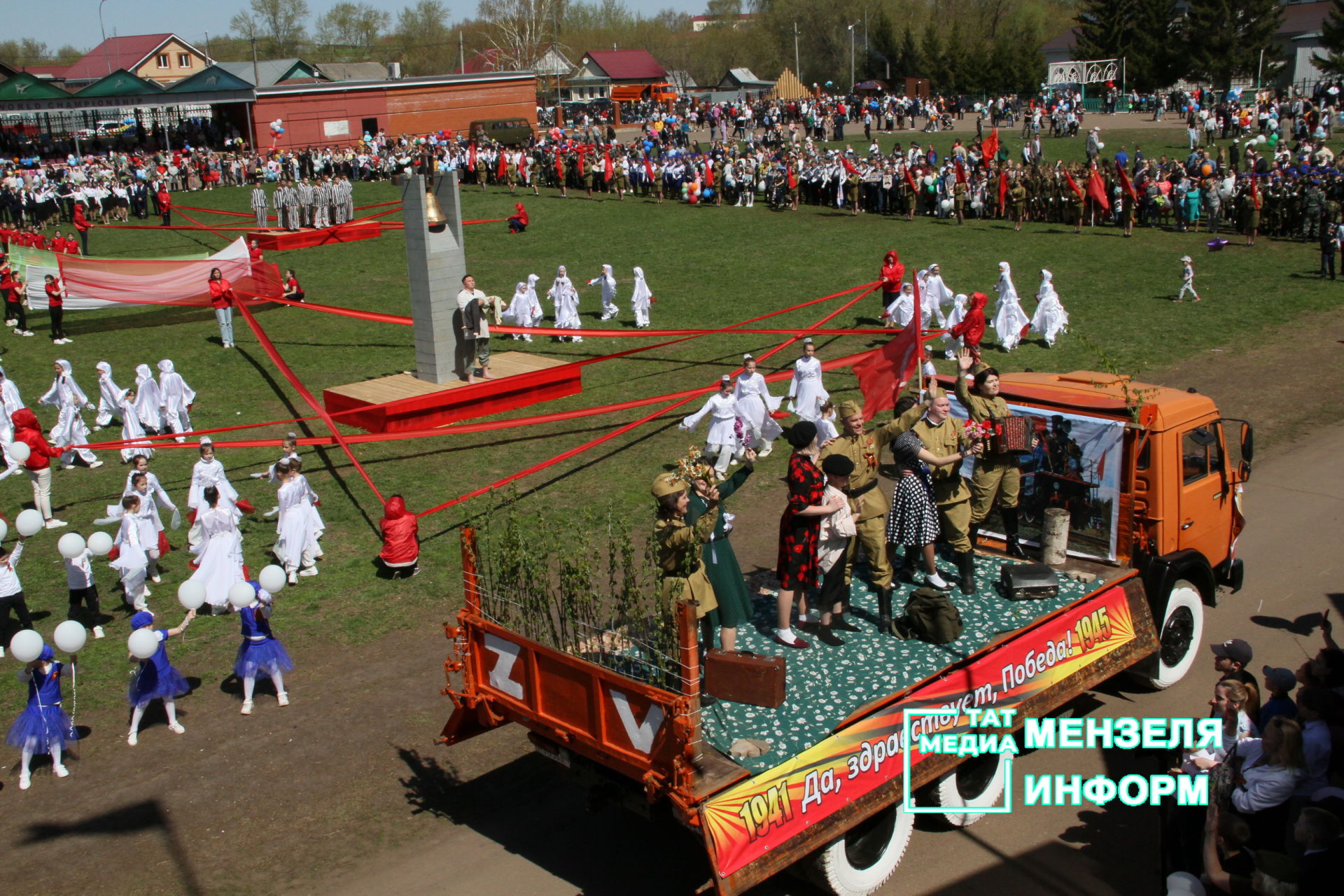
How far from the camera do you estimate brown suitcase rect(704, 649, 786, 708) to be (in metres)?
6.36

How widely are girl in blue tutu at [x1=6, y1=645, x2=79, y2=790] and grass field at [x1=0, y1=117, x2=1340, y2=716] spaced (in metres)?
1.23

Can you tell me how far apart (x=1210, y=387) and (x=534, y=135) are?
38.4m

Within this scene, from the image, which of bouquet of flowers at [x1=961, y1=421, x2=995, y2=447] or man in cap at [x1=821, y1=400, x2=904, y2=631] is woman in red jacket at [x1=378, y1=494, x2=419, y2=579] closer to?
man in cap at [x1=821, y1=400, x2=904, y2=631]

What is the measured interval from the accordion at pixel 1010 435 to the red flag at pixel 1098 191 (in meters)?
23.0

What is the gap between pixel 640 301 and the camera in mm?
23203

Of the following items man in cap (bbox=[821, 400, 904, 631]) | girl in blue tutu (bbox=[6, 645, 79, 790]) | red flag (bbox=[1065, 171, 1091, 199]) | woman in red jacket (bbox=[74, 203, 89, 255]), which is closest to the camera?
man in cap (bbox=[821, 400, 904, 631])

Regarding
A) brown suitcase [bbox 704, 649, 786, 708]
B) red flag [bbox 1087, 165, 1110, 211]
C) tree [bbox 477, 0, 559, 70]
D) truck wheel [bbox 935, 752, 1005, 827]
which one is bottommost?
truck wheel [bbox 935, 752, 1005, 827]

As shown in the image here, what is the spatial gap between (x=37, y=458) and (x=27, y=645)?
6063 millimetres

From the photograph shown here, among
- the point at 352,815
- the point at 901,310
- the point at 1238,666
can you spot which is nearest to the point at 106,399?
the point at 352,815

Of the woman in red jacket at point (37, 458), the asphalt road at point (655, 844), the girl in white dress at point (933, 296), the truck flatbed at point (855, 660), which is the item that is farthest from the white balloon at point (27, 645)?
the girl in white dress at point (933, 296)

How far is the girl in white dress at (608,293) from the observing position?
23.7m

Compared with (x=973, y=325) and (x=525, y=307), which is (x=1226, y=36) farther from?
(x=525, y=307)

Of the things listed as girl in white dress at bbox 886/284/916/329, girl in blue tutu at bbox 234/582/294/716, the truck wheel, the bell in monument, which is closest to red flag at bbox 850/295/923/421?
girl in white dress at bbox 886/284/916/329

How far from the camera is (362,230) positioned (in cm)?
3400
